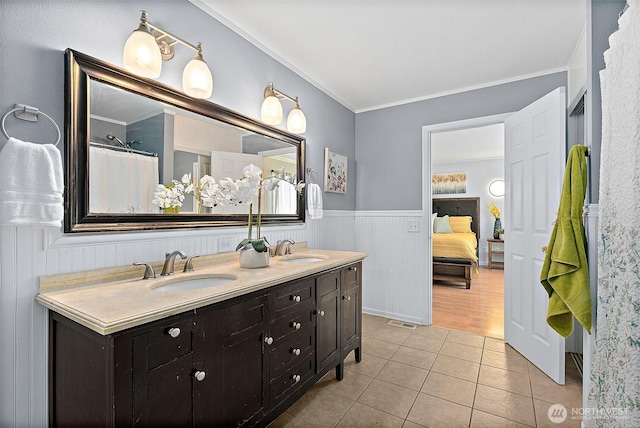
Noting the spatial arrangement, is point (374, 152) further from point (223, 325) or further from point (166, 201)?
point (223, 325)

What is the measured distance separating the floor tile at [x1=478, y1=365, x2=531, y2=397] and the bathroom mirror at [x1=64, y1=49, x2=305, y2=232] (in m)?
2.09

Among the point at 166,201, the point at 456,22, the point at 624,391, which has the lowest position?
the point at 624,391

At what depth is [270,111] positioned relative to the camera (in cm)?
225

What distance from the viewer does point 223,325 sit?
51.1 inches

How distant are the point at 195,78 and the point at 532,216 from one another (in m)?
2.61

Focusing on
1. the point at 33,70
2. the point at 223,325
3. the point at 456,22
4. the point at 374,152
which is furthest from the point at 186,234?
the point at 374,152

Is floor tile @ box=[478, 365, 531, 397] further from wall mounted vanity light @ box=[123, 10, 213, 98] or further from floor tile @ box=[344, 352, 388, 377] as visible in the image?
wall mounted vanity light @ box=[123, 10, 213, 98]

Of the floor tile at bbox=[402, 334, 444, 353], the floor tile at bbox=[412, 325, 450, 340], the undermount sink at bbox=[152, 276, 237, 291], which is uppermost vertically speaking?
the undermount sink at bbox=[152, 276, 237, 291]

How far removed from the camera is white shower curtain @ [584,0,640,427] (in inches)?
44.0

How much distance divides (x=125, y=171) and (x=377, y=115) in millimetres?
2859

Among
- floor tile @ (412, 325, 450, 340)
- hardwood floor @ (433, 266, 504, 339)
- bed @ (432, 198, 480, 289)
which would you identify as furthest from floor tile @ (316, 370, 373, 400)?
bed @ (432, 198, 480, 289)

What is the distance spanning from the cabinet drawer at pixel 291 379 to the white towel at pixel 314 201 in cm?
126

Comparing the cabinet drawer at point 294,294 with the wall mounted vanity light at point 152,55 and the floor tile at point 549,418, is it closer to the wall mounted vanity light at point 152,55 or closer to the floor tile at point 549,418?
the wall mounted vanity light at point 152,55

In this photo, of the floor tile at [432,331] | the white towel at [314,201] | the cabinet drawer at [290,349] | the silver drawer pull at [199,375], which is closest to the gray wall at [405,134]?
the white towel at [314,201]
